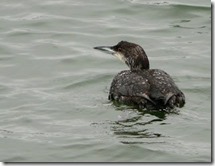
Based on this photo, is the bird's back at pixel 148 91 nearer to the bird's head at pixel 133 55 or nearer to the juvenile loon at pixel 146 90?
the juvenile loon at pixel 146 90

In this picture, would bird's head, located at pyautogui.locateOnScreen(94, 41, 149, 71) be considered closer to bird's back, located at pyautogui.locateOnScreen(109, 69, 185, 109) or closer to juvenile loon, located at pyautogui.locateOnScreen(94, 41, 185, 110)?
juvenile loon, located at pyautogui.locateOnScreen(94, 41, 185, 110)

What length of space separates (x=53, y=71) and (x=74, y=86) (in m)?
0.95

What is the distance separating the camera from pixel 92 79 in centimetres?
1293

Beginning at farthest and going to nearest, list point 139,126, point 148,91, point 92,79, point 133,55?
1. point 92,79
2. point 133,55
3. point 148,91
4. point 139,126

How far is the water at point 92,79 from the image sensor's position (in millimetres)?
10188

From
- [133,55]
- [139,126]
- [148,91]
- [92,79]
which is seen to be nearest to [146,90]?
[148,91]

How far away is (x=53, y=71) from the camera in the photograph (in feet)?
44.4

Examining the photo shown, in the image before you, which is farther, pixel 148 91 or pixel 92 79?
pixel 92 79

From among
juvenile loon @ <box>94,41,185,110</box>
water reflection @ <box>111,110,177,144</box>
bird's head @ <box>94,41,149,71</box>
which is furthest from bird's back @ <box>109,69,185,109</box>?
bird's head @ <box>94,41,149,71</box>

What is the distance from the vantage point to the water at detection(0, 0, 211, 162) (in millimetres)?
10188

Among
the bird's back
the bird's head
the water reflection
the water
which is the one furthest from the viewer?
the bird's head

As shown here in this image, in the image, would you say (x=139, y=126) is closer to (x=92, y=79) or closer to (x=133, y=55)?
(x=133, y=55)

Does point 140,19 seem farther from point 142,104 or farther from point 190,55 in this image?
point 142,104

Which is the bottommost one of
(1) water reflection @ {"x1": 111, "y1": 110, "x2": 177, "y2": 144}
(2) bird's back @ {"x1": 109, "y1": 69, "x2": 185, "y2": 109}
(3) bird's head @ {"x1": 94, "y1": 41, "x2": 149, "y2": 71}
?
(1) water reflection @ {"x1": 111, "y1": 110, "x2": 177, "y2": 144}
